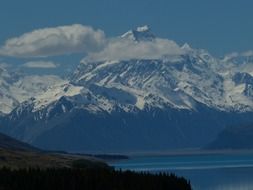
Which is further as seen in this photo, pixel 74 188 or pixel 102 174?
pixel 102 174

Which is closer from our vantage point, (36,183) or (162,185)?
(36,183)

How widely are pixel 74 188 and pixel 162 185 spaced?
21516 mm

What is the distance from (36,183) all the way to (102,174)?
19.7m

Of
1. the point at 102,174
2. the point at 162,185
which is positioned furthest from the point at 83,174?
the point at 162,185

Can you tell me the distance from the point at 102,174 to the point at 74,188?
13.6 metres

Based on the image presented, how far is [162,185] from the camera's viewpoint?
648 ft

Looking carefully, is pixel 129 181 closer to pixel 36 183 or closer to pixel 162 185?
pixel 162 185

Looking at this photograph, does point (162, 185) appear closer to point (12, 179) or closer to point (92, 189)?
point (92, 189)

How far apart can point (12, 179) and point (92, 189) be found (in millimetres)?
16517

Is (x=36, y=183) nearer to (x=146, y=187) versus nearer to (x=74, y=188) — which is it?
(x=74, y=188)

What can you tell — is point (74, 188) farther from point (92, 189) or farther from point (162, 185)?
point (162, 185)

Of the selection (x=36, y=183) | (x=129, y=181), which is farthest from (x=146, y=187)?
(x=36, y=183)

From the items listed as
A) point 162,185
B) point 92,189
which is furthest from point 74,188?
point 162,185

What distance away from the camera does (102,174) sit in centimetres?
19825
